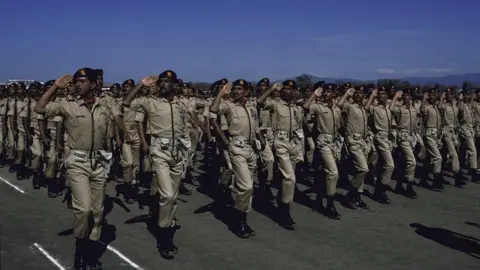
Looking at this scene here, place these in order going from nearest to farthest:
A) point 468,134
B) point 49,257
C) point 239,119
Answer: point 49,257
point 239,119
point 468,134

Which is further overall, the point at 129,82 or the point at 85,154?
the point at 129,82

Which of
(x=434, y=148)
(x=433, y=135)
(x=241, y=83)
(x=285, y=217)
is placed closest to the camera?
(x=241, y=83)

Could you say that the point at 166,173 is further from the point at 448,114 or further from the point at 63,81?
the point at 448,114

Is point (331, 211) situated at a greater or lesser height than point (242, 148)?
lesser

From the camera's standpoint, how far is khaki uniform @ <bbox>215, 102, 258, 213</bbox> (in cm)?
801

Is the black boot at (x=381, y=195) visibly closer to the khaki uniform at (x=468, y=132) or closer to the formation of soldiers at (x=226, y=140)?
the formation of soldiers at (x=226, y=140)

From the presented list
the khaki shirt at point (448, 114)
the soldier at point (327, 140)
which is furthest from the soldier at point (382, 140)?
the khaki shirt at point (448, 114)

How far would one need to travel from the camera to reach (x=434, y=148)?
12.1 m

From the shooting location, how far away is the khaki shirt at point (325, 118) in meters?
9.71

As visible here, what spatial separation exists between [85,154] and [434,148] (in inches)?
341

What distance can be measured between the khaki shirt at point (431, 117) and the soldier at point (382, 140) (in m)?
1.80

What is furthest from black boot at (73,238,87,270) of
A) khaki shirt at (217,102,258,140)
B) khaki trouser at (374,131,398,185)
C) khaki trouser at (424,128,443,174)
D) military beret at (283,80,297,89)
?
khaki trouser at (424,128,443,174)

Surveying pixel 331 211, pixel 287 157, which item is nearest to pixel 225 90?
pixel 287 157

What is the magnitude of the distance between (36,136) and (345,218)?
7.28 meters
